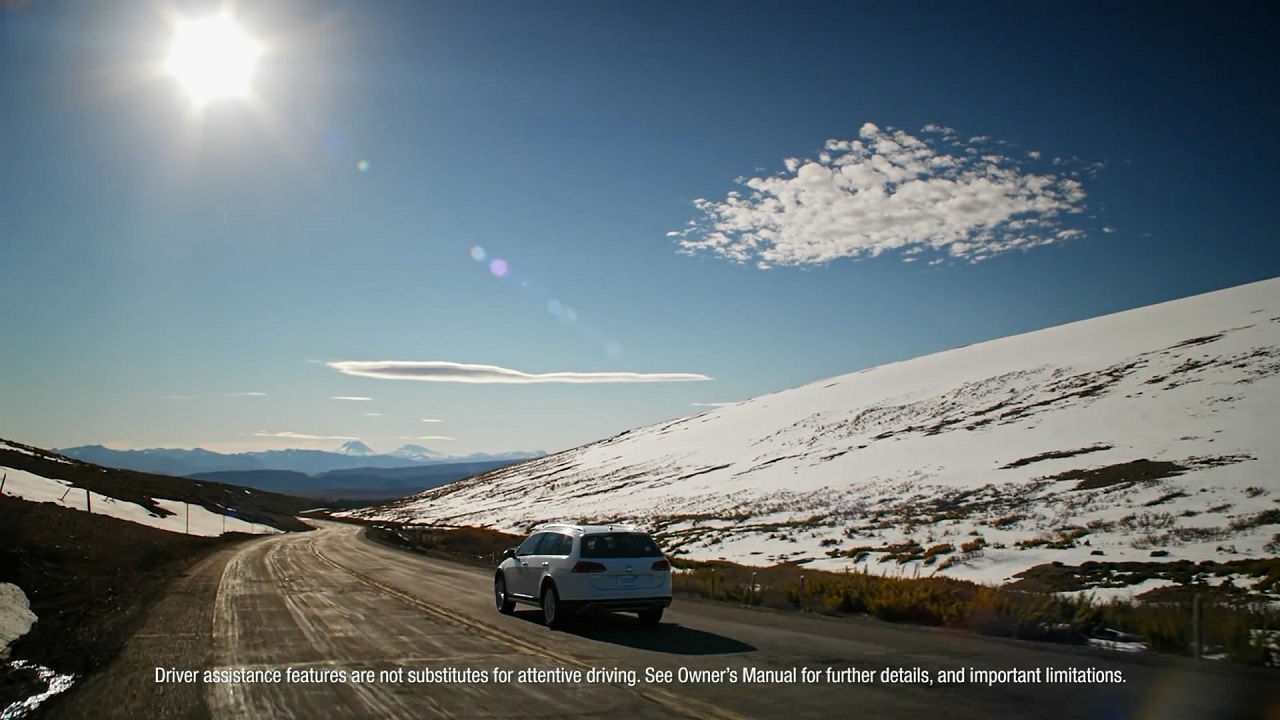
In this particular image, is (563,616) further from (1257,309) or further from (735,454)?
(1257,309)

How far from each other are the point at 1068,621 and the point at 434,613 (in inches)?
435

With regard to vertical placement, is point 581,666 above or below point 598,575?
below

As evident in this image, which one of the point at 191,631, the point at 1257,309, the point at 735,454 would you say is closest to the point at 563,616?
the point at 191,631

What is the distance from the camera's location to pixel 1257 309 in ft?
275

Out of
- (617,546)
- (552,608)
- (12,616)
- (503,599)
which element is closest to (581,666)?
(552,608)

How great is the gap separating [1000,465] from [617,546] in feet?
148

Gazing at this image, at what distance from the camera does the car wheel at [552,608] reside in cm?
1440

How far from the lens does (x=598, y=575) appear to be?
46.4ft

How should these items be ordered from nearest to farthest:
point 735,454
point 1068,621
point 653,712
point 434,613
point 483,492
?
point 653,712 < point 1068,621 < point 434,613 < point 735,454 < point 483,492

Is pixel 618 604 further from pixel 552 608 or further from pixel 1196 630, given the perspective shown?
pixel 1196 630

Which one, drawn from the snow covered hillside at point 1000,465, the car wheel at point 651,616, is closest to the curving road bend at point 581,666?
the car wheel at point 651,616

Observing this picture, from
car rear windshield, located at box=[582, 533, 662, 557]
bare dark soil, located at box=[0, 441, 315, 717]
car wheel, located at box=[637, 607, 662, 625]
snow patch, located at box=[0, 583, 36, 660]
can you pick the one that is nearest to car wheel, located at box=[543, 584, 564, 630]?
car rear windshield, located at box=[582, 533, 662, 557]

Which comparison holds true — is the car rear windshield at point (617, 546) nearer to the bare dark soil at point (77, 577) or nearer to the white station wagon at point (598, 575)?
the white station wagon at point (598, 575)

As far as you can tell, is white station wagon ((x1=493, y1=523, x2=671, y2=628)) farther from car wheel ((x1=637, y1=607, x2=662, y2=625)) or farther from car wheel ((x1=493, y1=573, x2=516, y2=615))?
car wheel ((x1=493, y1=573, x2=516, y2=615))
